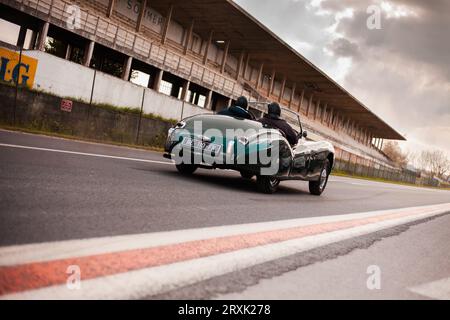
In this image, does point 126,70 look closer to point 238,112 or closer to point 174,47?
point 174,47

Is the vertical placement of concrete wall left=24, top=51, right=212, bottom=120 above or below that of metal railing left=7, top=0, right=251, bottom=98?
below

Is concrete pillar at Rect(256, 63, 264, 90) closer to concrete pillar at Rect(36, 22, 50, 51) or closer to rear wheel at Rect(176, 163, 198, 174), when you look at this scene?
concrete pillar at Rect(36, 22, 50, 51)

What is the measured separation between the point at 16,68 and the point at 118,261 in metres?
15.0

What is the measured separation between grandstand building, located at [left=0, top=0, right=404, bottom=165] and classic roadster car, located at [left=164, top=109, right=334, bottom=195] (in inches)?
399

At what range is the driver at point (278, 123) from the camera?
7.05 m

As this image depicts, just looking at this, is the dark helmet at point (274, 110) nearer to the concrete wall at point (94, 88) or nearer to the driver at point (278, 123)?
the driver at point (278, 123)

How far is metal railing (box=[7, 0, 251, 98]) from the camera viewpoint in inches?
783

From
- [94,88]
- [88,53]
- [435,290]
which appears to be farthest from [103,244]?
[88,53]

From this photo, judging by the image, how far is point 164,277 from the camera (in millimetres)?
1974

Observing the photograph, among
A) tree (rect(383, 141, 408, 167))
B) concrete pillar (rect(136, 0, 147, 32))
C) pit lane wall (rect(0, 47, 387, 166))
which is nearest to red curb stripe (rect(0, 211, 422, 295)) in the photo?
pit lane wall (rect(0, 47, 387, 166))

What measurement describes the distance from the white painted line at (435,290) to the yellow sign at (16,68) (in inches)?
549

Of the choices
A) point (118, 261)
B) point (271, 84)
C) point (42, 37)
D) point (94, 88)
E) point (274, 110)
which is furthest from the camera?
point (271, 84)
